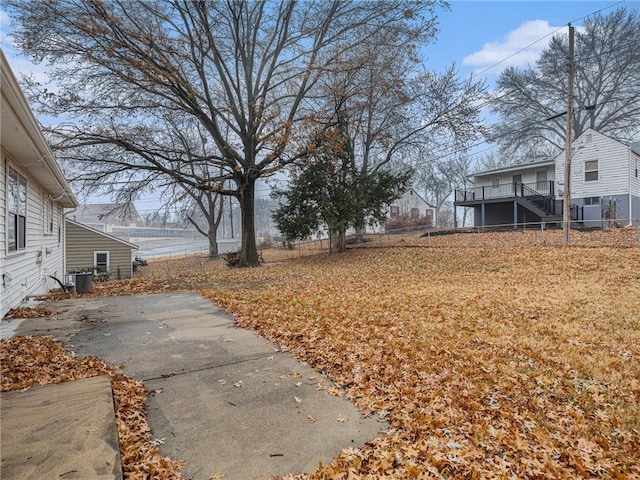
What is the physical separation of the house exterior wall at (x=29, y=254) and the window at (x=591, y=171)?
2552 centimetres

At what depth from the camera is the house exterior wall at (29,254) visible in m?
5.87

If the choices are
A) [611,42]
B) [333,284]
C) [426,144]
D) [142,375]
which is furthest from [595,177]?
[142,375]

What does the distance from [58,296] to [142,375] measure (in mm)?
6532

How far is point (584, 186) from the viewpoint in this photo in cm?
2088

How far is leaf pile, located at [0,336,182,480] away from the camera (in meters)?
2.42

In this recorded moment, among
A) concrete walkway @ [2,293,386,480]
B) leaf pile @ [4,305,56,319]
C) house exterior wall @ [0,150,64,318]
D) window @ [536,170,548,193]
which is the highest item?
window @ [536,170,548,193]

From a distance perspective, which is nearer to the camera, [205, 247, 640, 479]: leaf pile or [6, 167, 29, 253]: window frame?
[205, 247, 640, 479]: leaf pile

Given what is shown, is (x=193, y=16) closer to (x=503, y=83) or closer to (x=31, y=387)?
(x=31, y=387)

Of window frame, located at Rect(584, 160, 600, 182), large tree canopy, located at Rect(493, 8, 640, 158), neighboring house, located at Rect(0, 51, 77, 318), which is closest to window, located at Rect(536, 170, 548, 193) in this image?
window frame, located at Rect(584, 160, 600, 182)

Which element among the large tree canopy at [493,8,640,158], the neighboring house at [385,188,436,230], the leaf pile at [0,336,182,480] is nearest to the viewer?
the leaf pile at [0,336,182,480]

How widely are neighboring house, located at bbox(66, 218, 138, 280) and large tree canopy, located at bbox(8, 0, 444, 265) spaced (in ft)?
28.5

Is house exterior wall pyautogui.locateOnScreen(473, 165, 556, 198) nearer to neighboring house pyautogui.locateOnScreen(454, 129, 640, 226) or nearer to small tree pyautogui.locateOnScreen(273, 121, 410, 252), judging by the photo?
neighboring house pyautogui.locateOnScreen(454, 129, 640, 226)

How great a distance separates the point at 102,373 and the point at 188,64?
44.0 ft

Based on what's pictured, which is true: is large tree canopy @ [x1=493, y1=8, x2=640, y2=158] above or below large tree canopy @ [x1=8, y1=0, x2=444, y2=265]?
above
